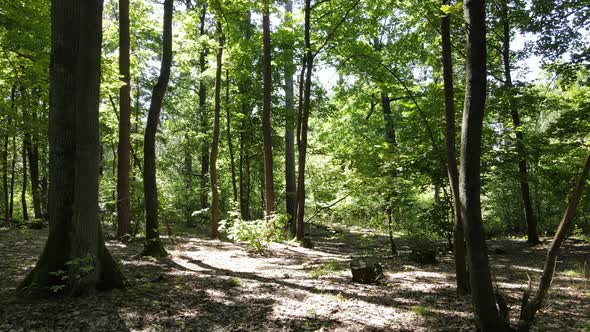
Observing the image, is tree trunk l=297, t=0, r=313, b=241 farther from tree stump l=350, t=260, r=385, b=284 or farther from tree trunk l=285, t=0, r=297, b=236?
tree stump l=350, t=260, r=385, b=284

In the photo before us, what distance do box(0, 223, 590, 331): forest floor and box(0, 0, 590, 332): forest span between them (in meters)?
0.04

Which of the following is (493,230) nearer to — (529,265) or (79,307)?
(529,265)

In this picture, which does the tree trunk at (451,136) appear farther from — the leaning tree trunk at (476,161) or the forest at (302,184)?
the leaning tree trunk at (476,161)

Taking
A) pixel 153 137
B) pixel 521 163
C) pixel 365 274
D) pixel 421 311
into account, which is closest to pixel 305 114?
pixel 153 137

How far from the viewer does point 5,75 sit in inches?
552

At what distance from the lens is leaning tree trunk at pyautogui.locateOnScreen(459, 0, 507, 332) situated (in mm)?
3615

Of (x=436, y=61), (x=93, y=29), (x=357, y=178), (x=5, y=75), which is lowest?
(x=357, y=178)

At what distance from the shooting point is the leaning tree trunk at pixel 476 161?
11.9 ft

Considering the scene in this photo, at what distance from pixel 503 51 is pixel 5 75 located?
61.9ft

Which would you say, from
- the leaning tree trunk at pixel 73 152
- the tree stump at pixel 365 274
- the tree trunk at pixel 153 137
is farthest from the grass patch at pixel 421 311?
the tree trunk at pixel 153 137

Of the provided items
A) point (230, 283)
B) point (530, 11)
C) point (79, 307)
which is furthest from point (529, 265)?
point (79, 307)

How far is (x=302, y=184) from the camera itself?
11.6 m

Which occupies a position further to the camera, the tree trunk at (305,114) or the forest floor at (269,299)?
the tree trunk at (305,114)

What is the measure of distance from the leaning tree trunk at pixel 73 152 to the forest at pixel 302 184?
2 cm
